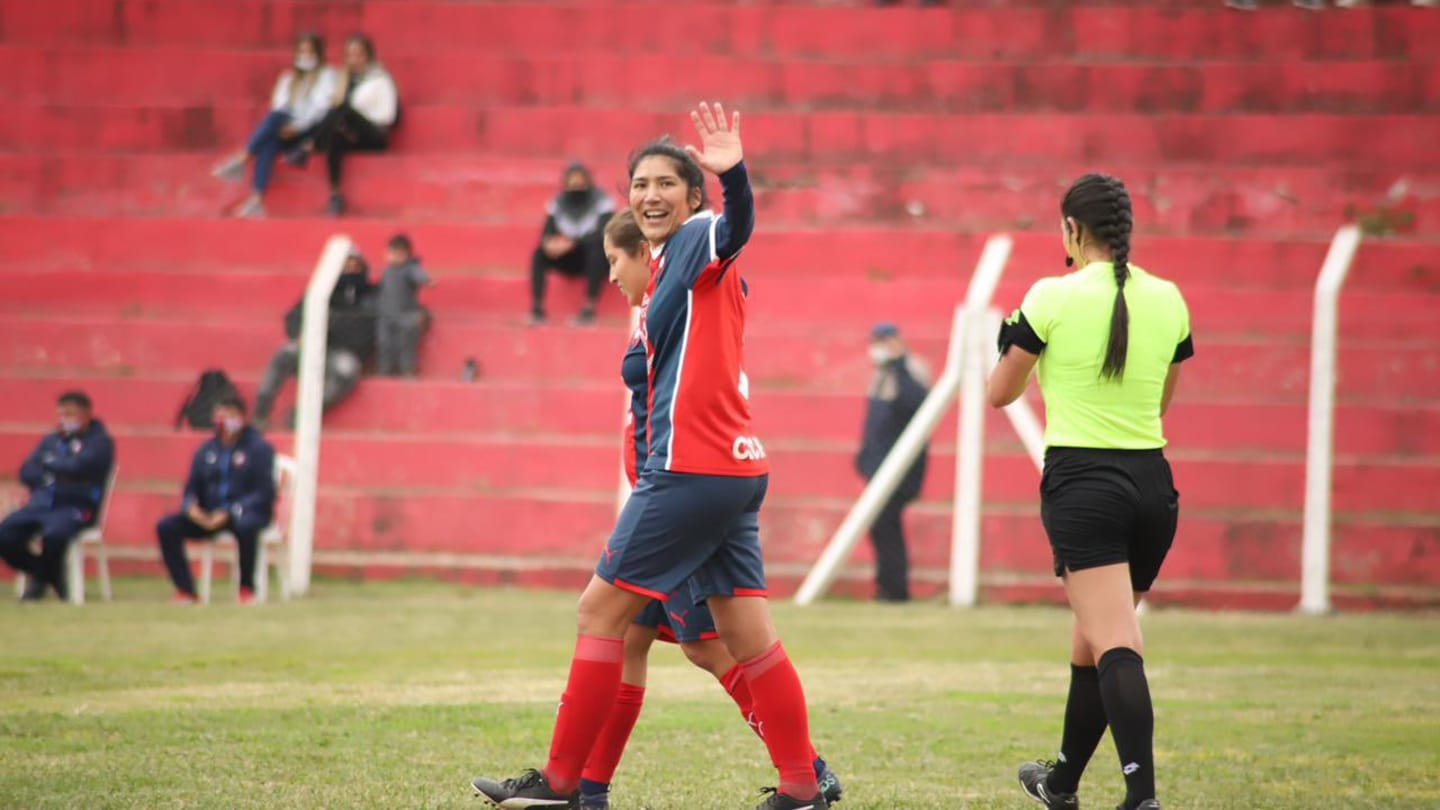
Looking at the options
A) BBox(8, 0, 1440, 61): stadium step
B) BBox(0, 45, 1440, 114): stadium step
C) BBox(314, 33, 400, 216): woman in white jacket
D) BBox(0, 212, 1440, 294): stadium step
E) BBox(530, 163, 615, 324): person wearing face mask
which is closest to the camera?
BBox(530, 163, 615, 324): person wearing face mask

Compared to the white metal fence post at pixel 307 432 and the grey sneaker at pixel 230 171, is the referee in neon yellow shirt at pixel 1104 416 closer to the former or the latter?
the white metal fence post at pixel 307 432

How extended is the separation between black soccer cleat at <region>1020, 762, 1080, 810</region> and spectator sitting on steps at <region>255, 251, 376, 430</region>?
10.5 m

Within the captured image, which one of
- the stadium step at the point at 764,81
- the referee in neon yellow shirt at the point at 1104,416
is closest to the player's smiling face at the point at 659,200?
the referee in neon yellow shirt at the point at 1104,416

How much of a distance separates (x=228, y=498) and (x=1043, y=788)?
9.27 metres

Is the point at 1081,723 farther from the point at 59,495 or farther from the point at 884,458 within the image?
the point at 59,495

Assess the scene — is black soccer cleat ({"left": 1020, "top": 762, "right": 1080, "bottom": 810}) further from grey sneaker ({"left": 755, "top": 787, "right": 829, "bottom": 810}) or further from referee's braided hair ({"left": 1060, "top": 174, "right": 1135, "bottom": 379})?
referee's braided hair ({"left": 1060, "top": 174, "right": 1135, "bottom": 379})

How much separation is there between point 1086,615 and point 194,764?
122 inches

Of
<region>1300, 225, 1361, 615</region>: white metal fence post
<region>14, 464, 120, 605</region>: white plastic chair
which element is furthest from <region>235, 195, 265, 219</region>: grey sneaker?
<region>1300, 225, 1361, 615</region>: white metal fence post

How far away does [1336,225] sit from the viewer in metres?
18.8

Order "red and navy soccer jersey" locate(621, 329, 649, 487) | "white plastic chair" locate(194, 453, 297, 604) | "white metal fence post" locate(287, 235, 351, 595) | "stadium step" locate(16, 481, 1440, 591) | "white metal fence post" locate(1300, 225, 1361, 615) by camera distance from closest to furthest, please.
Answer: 1. "red and navy soccer jersey" locate(621, 329, 649, 487)
2. "white metal fence post" locate(1300, 225, 1361, 615)
3. "white plastic chair" locate(194, 453, 297, 604)
4. "white metal fence post" locate(287, 235, 351, 595)
5. "stadium step" locate(16, 481, 1440, 591)

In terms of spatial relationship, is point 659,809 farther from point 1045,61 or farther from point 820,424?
point 1045,61

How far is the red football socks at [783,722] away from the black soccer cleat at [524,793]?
603mm

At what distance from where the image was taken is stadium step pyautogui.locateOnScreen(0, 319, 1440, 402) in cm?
1611

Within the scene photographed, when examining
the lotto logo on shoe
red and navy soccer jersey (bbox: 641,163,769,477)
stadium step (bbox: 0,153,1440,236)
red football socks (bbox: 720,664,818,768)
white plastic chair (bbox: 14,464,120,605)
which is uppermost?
stadium step (bbox: 0,153,1440,236)
